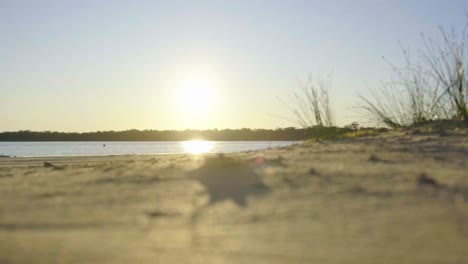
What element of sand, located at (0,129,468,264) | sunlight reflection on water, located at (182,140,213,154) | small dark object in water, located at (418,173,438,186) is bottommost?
sand, located at (0,129,468,264)

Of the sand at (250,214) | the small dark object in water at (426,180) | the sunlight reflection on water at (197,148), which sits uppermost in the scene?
the sunlight reflection on water at (197,148)

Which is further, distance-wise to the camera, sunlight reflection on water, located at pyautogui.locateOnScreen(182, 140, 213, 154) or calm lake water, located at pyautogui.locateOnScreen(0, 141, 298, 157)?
sunlight reflection on water, located at pyautogui.locateOnScreen(182, 140, 213, 154)

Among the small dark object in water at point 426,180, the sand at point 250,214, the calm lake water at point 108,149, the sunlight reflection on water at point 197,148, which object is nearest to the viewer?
the sand at point 250,214

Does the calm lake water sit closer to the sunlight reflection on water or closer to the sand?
the sunlight reflection on water

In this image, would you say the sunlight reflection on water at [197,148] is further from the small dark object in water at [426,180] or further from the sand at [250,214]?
the small dark object in water at [426,180]

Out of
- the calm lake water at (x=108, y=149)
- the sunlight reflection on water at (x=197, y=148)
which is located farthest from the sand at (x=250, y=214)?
the sunlight reflection on water at (x=197, y=148)

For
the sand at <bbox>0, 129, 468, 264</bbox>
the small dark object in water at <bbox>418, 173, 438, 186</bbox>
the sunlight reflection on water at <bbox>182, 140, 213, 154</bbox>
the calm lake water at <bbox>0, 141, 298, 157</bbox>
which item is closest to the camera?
the sand at <bbox>0, 129, 468, 264</bbox>

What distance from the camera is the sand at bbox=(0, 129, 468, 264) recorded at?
5.67ft

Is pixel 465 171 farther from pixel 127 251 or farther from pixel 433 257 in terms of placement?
pixel 127 251

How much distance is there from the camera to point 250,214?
7.33 feet

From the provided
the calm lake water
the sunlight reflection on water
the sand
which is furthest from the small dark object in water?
the sunlight reflection on water

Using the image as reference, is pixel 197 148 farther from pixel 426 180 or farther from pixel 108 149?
pixel 426 180

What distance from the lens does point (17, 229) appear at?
221 cm

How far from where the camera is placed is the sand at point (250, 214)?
5.67ft
